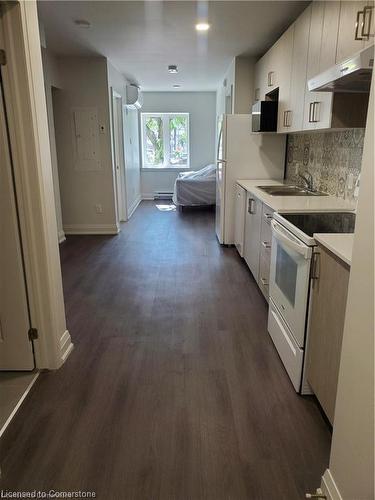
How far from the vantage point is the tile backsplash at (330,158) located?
2777mm

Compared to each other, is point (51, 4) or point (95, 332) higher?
point (51, 4)

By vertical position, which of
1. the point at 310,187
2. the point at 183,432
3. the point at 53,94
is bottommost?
the point at 183,432

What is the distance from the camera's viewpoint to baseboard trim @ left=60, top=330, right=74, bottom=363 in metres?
2.38

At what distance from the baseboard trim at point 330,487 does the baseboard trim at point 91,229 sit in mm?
4812

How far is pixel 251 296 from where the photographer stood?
339 cm

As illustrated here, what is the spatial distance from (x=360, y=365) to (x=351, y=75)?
1.39 metres

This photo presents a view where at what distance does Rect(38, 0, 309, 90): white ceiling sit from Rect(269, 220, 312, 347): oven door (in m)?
2.16

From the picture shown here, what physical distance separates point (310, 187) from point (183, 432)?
9.02 feet

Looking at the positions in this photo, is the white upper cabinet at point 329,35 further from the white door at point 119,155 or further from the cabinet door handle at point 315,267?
the white door at point 119,155

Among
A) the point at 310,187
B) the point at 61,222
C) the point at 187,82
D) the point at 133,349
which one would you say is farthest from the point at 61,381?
the point at 187,82

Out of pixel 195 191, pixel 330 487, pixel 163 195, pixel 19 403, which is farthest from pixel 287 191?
pixel 163 195

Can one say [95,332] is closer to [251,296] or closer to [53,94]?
[251,296]

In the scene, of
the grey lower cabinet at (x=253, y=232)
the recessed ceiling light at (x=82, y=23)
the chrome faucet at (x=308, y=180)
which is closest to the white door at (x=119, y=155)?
the recessed ceiling light at (x=82, y=23)

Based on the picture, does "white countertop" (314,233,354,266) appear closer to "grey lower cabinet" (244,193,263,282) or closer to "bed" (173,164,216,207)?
"grey lower cabinet" (244,193,263,282)
